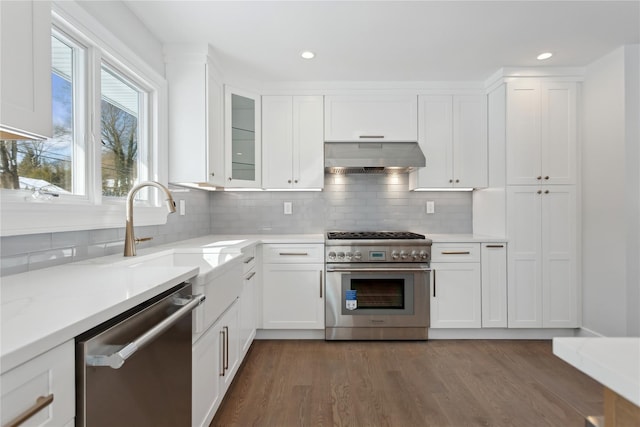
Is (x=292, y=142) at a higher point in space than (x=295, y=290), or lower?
higher

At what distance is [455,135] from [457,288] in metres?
1.49

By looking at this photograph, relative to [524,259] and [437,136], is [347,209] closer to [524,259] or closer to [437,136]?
[437,136]

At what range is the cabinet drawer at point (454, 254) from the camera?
2977 millimetres

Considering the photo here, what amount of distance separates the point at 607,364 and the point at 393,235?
8.46ft

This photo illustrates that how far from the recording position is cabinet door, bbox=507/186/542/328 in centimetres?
296

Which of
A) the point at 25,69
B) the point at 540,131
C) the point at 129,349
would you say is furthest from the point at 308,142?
the point at 129,349

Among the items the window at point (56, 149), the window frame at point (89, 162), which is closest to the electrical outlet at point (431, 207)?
the window frame at point (89, 162)

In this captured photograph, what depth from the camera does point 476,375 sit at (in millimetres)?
Answer: 2344

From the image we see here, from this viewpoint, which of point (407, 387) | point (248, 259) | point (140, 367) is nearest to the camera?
point (140, 367)

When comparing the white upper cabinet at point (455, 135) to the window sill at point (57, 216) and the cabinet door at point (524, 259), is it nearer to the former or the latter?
the cabinet door at point (524, 259)

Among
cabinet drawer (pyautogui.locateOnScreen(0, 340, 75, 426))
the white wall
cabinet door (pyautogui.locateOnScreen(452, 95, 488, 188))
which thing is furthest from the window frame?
the white wall

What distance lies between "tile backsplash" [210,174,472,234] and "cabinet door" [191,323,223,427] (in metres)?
1.87

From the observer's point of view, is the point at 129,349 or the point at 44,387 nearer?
the point at 44,387

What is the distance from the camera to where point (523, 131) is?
298 centimetres
